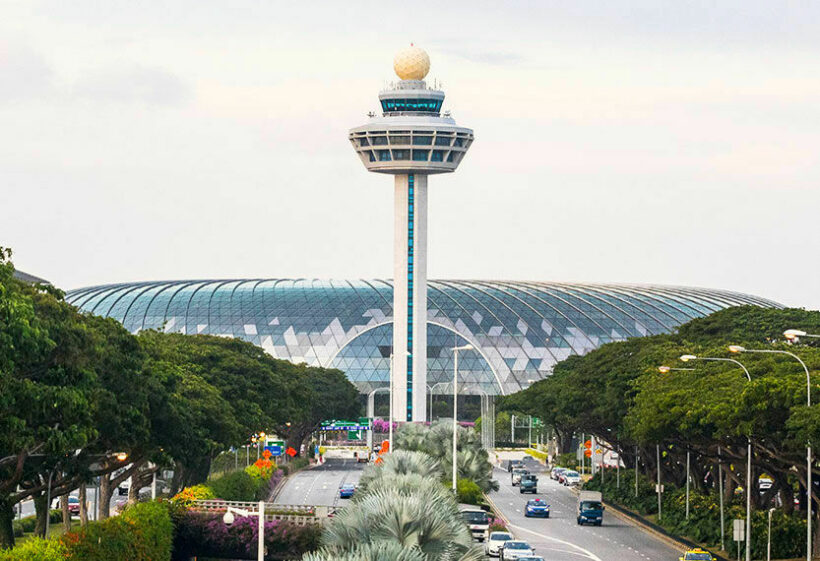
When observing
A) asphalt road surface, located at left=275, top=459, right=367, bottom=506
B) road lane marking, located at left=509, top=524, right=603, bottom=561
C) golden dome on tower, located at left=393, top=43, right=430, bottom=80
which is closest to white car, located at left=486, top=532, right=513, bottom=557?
road lane marking, located at left=509, top=524, right=603, bottom=561

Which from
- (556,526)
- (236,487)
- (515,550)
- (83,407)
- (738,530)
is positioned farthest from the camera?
(556,526)

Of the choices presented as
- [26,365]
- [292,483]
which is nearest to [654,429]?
[26,365]

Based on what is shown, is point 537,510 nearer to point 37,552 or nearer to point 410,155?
point 37,552

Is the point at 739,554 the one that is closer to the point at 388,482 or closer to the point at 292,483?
the point at 388,482

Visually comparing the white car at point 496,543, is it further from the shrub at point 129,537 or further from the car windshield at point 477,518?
the shrub at point 129,537

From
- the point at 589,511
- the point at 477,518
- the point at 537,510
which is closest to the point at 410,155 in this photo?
the point at 537,510

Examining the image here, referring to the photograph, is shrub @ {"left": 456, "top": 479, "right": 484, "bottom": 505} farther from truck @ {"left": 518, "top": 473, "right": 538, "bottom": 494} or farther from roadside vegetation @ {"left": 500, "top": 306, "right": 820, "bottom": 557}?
truck @ {"left": 518, "top": 473, "right": 538, "bottom": 494}
